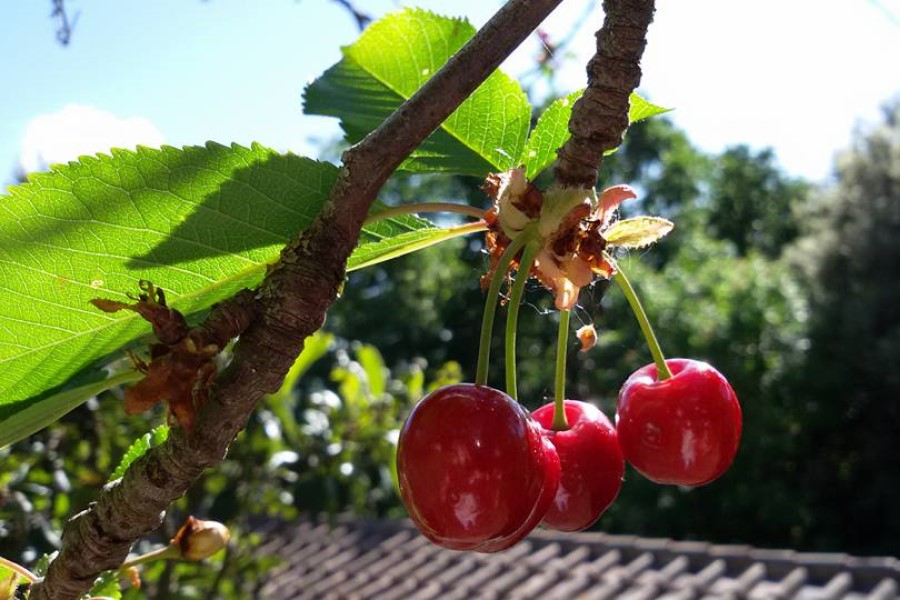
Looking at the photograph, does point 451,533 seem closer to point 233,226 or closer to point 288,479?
point 233,226

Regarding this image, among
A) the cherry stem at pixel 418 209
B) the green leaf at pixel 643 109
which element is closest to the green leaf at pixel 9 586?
the cherry stem at pixel 418 209

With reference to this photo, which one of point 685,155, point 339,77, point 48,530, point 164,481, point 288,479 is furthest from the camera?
point 685,155

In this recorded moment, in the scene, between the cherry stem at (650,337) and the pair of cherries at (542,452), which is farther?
the cherry stem at (650,337)

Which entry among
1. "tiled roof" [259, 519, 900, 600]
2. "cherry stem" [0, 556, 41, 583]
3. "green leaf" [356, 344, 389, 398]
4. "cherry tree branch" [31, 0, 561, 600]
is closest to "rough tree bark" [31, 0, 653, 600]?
"cherry tree branch" [31, 0, 561, 600]

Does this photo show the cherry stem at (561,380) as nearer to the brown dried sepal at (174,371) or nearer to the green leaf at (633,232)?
the green leaf at (633,232)

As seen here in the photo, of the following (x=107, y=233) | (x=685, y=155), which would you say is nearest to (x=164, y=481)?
(x=107, y=233)
